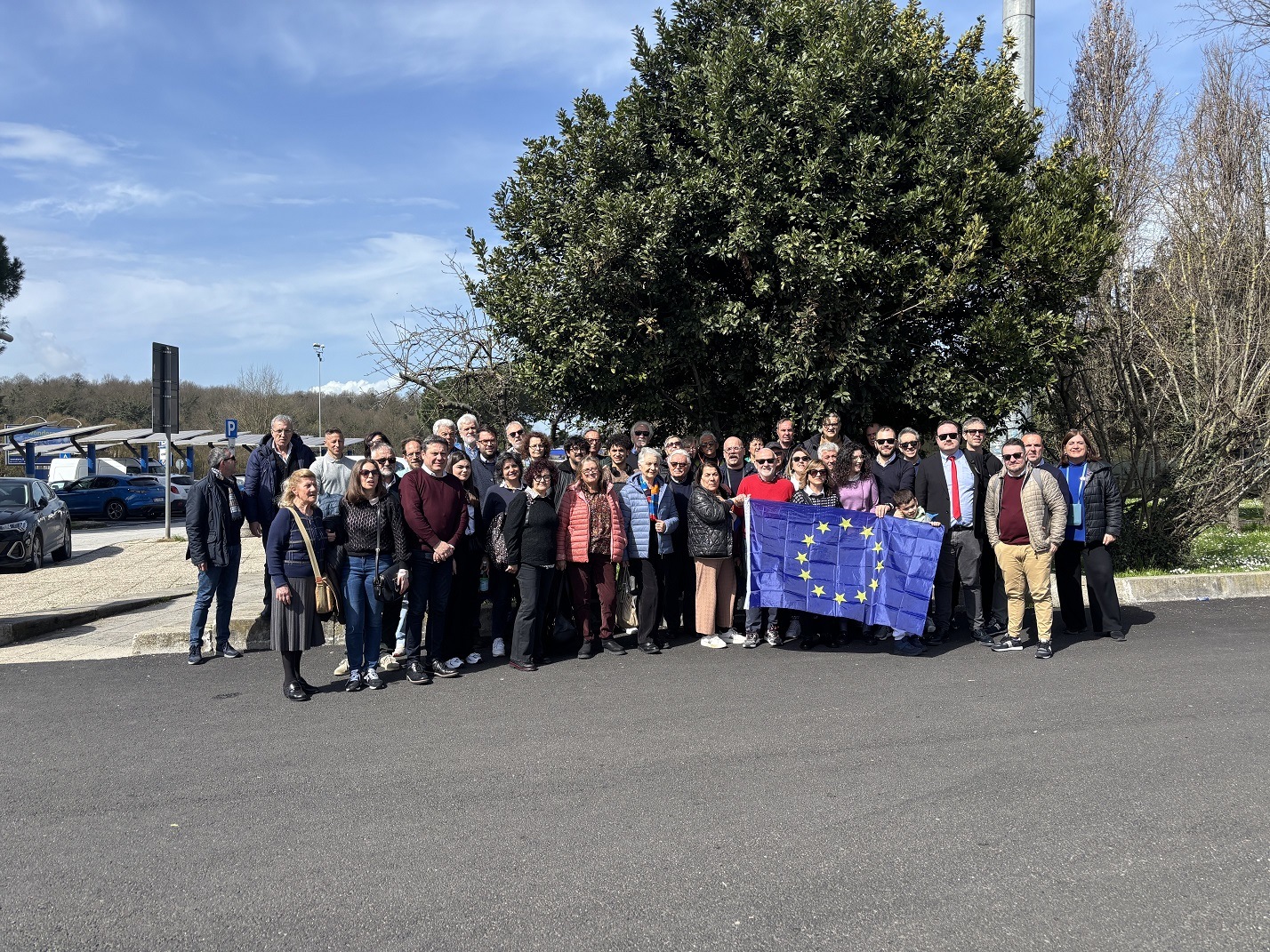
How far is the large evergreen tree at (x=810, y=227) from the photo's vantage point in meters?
10.9

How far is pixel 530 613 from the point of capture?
318 inches

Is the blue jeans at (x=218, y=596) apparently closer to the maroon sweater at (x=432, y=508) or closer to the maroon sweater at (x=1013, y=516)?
the maroon sweater at (x=432, y=508)

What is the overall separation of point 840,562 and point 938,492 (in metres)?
1.19

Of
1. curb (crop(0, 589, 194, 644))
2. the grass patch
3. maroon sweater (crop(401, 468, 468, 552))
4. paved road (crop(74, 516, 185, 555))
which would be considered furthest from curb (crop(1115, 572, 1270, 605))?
paved road (crop(74, 516, 185, 555))

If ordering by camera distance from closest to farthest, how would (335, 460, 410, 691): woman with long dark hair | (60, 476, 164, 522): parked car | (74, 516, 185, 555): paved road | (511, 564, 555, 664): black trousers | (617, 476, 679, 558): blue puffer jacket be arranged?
(335, 460, 410, 691): woman with long dark hair
(511, 564, 555, 664): black trousers
(617, 476, 679, 558): blue puffer jacket
(74, 516, 185, 555): paved road
(60, 476, 164, 522): parked car

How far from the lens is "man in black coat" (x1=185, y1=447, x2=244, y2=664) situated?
837cm

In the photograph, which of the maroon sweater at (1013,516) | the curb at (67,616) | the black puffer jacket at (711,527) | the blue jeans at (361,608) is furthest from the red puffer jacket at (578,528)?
the curb at (67,616)

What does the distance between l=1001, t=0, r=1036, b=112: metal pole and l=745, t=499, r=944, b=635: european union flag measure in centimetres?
707

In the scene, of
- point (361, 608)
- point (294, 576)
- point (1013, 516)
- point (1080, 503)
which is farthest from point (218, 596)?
point (1080, 503)

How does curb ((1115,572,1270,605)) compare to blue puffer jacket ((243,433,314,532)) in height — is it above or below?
below

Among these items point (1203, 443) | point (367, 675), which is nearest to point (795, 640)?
point (367, 675)

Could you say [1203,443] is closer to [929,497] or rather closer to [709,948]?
[929,497]

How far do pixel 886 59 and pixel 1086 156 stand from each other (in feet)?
10.1

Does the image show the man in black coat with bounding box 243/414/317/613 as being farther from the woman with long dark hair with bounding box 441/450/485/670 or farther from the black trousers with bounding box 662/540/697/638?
the black trousers with bounding box 662/540/697/638
